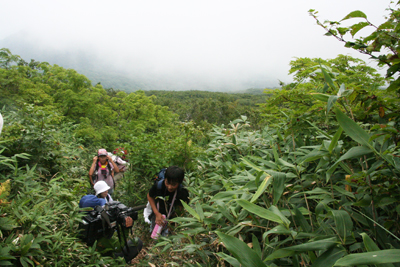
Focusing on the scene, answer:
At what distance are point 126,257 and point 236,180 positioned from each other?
226 cm

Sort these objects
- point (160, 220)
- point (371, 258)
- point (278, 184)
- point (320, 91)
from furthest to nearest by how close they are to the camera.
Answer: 1. point (160, 220)
2. point (320, 91)
3. point (278, 184)
4. point (371, 258)

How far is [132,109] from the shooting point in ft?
35.0

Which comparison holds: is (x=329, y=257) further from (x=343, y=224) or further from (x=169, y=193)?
(x=169, y=193)

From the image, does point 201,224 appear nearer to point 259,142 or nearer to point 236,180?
point 236,180

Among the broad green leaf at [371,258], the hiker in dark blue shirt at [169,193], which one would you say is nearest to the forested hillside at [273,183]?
the broad green leaf at [371,258]

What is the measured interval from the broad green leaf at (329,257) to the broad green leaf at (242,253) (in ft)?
0.59

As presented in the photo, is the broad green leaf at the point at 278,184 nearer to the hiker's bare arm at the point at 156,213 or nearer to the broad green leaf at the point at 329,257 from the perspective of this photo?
the broad green leaf at the point at 329,257

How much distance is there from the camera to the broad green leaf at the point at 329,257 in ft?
2.17

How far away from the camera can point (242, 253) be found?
72 centimetres

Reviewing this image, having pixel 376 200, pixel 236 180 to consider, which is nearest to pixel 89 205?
pixel 236 180

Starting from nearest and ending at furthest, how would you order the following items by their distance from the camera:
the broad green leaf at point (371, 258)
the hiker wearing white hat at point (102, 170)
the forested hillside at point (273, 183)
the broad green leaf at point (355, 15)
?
the broad green leaf at point (371, 258)
the forested hillside at point (273, 183)
the broad green leaf at point (355, 15)
the hiker wearing white hat at point (102, 170)

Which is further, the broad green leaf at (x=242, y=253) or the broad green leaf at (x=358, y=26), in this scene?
the broad green leaf at (x=358, y=26)

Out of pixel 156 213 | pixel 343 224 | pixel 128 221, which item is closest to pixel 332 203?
pixel 343 224

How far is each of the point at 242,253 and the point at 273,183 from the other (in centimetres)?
34
